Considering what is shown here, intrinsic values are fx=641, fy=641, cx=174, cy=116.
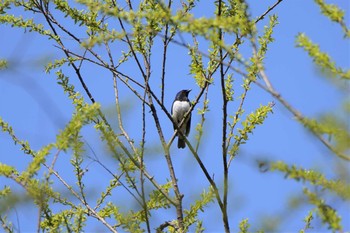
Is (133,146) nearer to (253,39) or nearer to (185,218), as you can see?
(185,218)

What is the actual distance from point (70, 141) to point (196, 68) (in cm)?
143

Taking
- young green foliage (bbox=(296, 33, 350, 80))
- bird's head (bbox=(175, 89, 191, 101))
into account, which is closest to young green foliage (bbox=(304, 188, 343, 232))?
young green foliage (bbox=(296, 33, 350, 80))

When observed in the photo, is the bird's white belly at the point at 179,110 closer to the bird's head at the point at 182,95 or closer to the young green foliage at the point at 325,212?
the bird's head at the point at 182,95

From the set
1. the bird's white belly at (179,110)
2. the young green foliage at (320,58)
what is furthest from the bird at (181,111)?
the young green foliage at (320,58)

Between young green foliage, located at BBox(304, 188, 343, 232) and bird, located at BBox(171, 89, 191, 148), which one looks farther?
bird, located at BBox(171, 89, 191, 148)

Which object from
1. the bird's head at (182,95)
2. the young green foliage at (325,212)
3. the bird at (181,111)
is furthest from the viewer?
the bird's head at (182,95)

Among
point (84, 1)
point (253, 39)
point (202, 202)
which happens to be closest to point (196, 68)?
point (202, 202)

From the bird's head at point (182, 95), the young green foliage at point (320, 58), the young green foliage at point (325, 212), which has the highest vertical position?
the bird's head at point (182, 95)

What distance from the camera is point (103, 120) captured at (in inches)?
149

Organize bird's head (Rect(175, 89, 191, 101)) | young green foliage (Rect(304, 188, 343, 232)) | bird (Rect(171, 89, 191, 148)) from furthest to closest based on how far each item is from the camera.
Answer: bird's head (Rect(175, 89, 191, 101)) < bird (Rect(171, 89, 191, 148)) < young green foliage (Rect(304, 188, 343, 232))

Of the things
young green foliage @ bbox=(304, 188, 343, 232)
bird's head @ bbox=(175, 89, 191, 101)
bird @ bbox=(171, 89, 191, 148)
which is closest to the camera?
young green foliage @ bbox=(304, 188, 343, 232)

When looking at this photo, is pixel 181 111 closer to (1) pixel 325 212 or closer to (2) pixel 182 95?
(2) pixel 182 95

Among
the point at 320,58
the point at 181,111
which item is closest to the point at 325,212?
the point at 320,58

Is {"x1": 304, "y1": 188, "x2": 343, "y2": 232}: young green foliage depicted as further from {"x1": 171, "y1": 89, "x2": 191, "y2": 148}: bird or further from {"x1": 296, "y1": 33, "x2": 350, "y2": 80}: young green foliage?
{"x1": 171, "y1": 89, "x2": 191, "y2": 148}: bird
